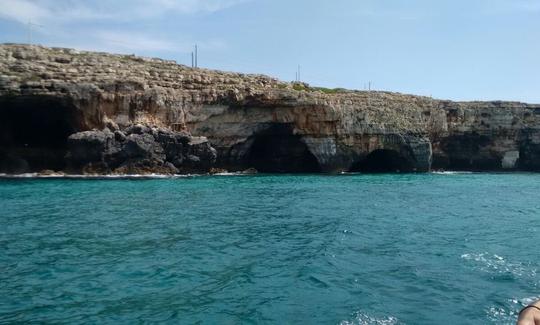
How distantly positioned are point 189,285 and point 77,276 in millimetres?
2860

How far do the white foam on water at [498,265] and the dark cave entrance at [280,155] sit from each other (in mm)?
41208

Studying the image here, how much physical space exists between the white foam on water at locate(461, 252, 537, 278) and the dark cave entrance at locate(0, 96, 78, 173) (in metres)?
38.0

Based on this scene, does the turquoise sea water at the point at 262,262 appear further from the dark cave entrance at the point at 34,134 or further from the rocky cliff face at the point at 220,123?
the dark cave entrance at the point at 34,134

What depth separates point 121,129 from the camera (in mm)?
45156

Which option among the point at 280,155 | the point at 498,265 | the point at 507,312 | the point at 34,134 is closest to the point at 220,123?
the point at 280,155

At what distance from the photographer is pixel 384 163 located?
213 ft

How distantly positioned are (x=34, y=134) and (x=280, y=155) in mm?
25667

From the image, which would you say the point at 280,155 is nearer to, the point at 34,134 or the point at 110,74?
the point at 110,74

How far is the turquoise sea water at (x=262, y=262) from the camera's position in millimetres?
10000

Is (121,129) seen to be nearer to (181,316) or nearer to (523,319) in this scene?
(181,316)

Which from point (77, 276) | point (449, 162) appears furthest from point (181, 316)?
point (449, 162)

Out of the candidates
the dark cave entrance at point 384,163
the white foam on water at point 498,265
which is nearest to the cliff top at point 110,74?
the dark cave entrance at point 384,163

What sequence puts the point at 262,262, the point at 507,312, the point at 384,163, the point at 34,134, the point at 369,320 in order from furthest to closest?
1. the point at 384,163
2. the point at 34,134
3. the point at 262,262
4. the point at 507,312
5. the point at 369,320

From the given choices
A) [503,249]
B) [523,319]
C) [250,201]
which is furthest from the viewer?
[250,201]
